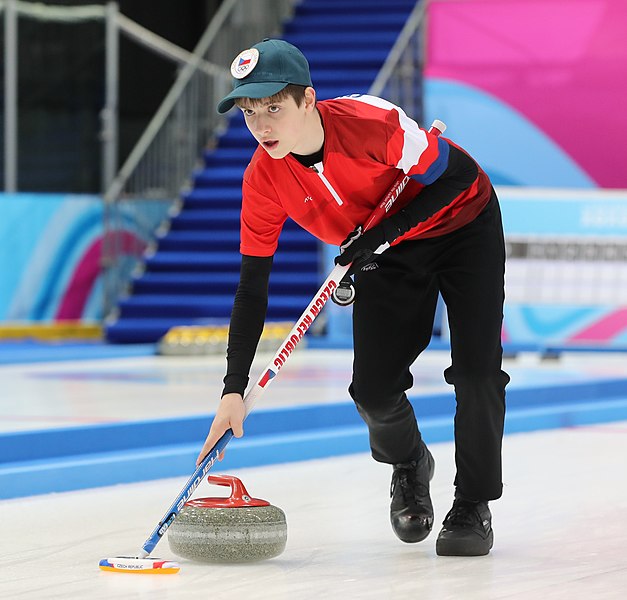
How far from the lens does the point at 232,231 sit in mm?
11508

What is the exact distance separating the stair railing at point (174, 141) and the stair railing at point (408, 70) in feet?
5.94

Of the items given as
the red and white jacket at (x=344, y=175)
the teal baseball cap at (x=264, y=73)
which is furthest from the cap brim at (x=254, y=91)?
the red and white jacket at (x=344, y=175)

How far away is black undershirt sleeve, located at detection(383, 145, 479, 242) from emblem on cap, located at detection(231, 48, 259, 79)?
0.44m

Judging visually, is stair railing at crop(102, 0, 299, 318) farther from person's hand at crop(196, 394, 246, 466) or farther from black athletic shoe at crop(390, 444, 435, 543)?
person's hand at crop(196, 394, 246, 466)

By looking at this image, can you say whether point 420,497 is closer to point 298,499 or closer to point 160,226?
point 298,499

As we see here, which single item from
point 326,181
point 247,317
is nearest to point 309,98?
point 326,181

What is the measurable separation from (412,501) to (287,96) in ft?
3.36

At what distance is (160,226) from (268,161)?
8716 mm

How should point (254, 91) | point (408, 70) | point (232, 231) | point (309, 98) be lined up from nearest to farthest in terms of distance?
point (254, 91) < point (309, 98) < point (408, 70) < point (232, 231)

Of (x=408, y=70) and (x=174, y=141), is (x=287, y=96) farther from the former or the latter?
(x=174, y=141)

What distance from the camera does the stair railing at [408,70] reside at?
1039 cm

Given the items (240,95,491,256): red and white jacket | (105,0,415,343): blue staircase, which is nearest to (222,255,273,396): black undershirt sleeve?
(240,95,491,256): red and white jacket

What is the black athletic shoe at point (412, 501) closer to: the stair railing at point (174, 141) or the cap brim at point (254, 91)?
the cap brim at point (254, 91)

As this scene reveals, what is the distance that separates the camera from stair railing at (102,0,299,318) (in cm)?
1064
